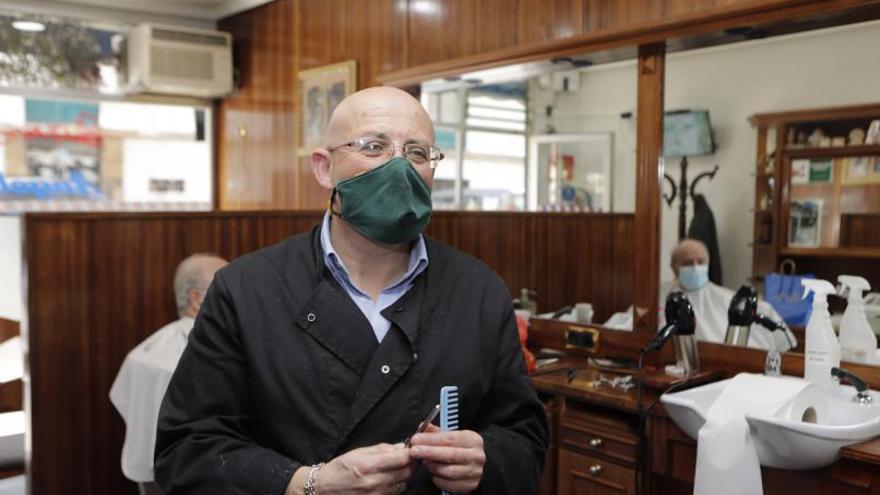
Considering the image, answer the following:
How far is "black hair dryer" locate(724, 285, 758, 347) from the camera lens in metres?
2.54

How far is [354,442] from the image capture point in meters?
1.36

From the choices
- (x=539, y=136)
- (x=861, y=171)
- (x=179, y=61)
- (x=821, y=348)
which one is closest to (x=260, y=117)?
(x=179, y=61)

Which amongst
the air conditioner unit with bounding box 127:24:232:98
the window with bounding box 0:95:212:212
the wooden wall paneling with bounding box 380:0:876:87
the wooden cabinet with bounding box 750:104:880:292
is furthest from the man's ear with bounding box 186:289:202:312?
the air conditioner unit with bounding box 127:24:232:98

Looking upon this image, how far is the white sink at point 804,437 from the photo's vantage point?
183cm

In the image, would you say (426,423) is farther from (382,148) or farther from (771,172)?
(771,172)

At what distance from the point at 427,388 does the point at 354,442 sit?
0.16m

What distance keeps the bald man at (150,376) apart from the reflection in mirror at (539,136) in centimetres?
149

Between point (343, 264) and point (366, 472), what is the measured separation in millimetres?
424

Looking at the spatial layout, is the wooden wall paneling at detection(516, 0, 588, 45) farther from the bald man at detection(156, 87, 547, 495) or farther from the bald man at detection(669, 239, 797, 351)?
the bald man at detection(156, 87, 547, 495)

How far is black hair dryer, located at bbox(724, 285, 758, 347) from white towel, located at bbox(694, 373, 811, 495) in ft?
1.66

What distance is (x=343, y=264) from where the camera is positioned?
4.86 ft

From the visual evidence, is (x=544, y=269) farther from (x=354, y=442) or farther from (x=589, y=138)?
(x=354, y=442)

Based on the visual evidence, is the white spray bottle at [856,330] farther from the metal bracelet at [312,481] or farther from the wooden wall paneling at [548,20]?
the metal bracelet at [312,481]

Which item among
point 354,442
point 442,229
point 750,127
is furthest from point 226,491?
point 442,229
